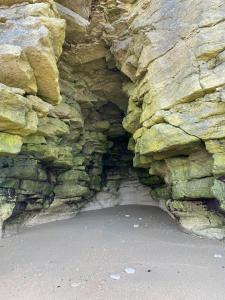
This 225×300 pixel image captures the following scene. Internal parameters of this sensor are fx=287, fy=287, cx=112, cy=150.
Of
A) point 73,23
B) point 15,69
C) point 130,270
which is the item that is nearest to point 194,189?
point 130,270

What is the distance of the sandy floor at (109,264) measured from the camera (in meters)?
5.04

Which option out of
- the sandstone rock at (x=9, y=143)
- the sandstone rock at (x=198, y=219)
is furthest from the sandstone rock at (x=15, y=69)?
the sandstone rock at (x=198, y=219)

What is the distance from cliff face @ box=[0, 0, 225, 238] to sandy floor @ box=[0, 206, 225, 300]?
1.15 metres

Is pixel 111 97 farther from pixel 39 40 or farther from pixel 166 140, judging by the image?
pixel 39 40

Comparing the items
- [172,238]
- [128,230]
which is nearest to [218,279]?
[172,238]

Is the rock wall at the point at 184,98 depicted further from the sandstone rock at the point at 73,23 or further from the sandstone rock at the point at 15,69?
the sandstone rock at the point at 15,69

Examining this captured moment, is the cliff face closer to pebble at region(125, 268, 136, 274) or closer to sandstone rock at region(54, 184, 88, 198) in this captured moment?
sandstone rock at region(54, 184, 88, 198)

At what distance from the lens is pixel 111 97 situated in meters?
13.0

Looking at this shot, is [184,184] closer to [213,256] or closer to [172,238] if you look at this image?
[172,238]

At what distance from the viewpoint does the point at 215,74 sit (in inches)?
295

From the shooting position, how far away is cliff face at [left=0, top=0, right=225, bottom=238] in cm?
747

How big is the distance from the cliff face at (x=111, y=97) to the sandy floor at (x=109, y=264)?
1.15 metres

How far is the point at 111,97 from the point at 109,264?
8242mm

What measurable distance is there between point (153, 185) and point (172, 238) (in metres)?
4.72
